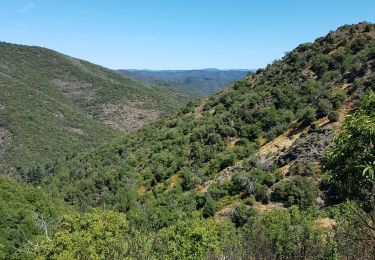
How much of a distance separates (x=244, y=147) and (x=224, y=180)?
29.7 ft

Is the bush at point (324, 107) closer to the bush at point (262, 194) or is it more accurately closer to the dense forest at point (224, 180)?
the dense forest at point (224, 180)

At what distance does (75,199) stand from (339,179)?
240 ft

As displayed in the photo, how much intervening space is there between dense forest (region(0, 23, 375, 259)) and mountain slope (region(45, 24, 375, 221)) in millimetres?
200

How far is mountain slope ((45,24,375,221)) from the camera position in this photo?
5172cm

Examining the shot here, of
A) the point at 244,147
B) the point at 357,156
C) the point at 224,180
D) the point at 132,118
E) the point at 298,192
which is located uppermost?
the point at 357,156

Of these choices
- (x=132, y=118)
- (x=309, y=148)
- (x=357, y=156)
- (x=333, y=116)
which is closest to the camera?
(x=357, y=156)

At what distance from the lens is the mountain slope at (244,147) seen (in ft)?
170

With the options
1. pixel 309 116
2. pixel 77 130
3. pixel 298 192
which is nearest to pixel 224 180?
pixel 309 116

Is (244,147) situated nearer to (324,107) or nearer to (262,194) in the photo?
(324,107)

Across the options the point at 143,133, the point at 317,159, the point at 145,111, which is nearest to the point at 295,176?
the point at 317,159

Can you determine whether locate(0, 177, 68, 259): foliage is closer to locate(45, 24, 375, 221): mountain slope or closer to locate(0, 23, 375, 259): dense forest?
locate(0, 23, 375, 259): dense forest

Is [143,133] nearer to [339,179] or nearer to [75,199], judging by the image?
[75,199]

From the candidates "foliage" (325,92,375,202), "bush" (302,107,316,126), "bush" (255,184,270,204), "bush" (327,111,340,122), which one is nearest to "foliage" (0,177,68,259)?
"bush" (255,184,270,204)

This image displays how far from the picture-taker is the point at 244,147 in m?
65.6
